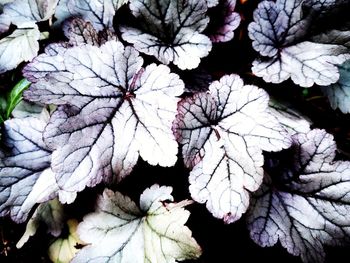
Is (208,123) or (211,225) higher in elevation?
(208,123)

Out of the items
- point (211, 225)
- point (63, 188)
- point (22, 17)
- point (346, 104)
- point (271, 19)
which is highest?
point (271, 19)

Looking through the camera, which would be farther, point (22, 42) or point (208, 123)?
point (22, 42)

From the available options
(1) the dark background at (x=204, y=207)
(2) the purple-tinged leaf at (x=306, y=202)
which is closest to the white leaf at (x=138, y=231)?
(1) the dark background at (x=204, y=207)

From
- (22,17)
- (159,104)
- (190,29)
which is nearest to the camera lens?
(159,104)

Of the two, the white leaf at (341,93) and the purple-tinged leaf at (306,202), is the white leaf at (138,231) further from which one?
the white leaf at (341,93)

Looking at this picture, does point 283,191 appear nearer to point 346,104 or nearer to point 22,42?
point 346,104

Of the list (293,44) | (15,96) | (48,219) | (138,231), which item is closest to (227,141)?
(138,231)

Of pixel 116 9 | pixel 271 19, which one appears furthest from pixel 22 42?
pixel 271 19

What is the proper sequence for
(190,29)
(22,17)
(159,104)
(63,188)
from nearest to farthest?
(63,188)
(159,104)
(190,29)
(22,17)
